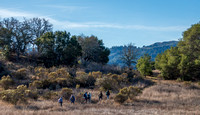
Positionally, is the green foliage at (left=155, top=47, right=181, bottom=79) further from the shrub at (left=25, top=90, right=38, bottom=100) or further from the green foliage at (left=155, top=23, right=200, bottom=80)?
the shrub at (left=25, top=90, right=38, bottom=100)

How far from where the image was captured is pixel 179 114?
14367 mm

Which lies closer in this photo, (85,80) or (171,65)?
(85,80)

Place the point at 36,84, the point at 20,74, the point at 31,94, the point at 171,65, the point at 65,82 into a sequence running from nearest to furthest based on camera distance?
the point at 31,94 < the point at 36,84 < the point at 65,82 < the point at 20,74 < the point at 171,65

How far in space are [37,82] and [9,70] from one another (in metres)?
11.3

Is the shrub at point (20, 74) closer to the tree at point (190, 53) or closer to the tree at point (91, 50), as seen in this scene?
the tree at point (91, 50)

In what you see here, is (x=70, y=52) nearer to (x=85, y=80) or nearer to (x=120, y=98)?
(x=85, y=80)

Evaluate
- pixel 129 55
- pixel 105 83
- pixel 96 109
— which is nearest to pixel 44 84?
pixel 105 83

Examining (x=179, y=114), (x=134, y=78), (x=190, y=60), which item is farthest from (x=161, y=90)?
(x=190, y=60)

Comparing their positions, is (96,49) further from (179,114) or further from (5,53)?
(179,114)

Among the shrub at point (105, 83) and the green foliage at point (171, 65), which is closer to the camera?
the shrub at point (105, 83)

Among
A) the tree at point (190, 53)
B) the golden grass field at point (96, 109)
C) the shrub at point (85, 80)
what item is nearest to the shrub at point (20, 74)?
the shrub at point (85, 80)

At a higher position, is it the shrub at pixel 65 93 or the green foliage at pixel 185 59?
the green foliage at pixel 185 59

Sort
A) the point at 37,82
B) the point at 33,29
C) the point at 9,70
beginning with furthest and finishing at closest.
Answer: the point at 33,29
the point at 9,70
the point at 37,82

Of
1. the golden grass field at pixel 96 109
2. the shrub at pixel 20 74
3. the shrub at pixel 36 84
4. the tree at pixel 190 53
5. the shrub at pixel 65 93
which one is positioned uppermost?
the tree at pixel 190 53
